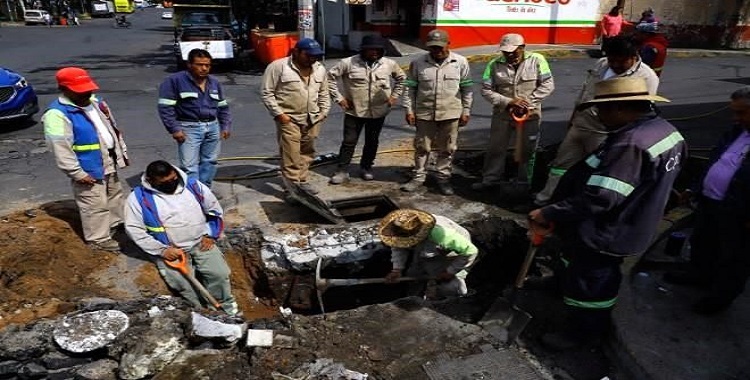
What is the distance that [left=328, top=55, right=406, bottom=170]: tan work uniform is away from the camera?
18.6 feet

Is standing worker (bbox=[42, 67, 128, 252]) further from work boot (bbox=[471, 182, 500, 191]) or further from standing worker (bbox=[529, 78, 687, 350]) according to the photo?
work boot (bbox=[471, 182, 500, 191])

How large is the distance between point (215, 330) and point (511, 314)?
2.07m

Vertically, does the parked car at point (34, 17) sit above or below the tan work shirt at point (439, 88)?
above

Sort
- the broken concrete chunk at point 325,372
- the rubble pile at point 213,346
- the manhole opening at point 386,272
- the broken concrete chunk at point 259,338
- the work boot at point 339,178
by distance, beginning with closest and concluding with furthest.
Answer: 1. the broken concrete chunk at point 325,372
2. the rubble pile at point 213,346
3. the broken concrete chunk at point 259,338
4. the manhole opening at point 386,272
5. the work boot at point 339,178

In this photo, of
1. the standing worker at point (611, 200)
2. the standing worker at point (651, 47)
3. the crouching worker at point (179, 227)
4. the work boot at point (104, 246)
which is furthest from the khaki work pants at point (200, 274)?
the standing worker at point (651, 47)

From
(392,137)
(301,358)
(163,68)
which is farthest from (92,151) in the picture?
(163,68)

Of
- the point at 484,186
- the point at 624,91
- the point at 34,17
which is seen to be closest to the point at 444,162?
the point at 484,186

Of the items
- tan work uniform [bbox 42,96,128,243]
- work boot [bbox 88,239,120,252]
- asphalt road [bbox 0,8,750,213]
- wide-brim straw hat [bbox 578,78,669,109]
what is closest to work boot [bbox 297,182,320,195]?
asphalt road [bbox 0,8,750,213]

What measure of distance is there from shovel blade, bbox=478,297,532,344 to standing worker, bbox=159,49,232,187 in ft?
10.8

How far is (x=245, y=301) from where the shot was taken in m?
4.92

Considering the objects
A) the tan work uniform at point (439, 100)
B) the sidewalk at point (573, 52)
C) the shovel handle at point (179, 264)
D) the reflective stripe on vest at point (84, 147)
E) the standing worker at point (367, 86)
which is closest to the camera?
the shovel handle at point (179, 264)

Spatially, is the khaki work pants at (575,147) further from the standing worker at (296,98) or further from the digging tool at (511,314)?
the standing worker at (296,98)

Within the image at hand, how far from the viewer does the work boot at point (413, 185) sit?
19.4 ft

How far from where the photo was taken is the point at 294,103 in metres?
5.38
